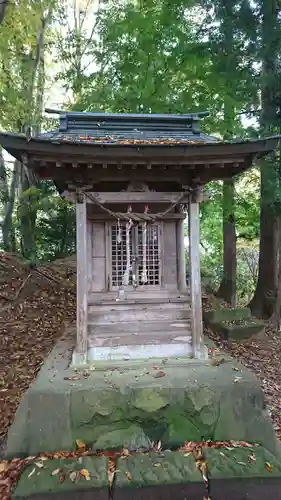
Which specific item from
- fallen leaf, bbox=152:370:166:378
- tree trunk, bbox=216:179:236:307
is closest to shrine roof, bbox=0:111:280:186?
fallen leaf, bbox=152:370:166:378

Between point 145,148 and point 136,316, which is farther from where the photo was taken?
point 136,316

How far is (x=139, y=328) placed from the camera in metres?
5.89

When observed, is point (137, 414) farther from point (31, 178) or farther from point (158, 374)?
point (31, 178)

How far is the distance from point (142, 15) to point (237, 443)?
963cm

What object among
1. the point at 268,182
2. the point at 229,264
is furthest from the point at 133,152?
the point at 229,264

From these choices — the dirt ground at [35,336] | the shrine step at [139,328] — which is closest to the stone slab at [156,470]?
the dirt ground at [35,336]

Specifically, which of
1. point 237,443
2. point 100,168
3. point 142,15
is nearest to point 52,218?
point 142,15

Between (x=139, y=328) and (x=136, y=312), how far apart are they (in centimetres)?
26

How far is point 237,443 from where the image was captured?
4652 millimetres

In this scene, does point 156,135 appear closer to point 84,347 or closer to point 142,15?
point 84,347

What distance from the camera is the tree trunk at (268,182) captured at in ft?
25.1

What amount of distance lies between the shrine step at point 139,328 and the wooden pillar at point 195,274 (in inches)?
7.7

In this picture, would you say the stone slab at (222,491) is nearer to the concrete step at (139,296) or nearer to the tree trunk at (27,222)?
the concrete step at (139,296)

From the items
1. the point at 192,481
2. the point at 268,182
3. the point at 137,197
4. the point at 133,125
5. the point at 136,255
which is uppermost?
the point at 133,125
